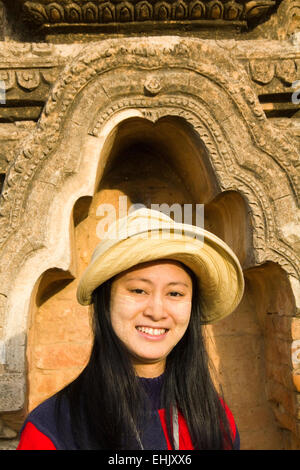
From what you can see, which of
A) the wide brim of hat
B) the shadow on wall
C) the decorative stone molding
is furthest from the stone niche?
the wide brim of hat

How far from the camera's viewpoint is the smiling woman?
1517mm

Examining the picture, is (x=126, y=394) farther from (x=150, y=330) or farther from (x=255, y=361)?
(x=255, y=361)

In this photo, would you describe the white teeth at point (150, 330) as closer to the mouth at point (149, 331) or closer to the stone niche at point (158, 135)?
the mouth at point (149, 331)

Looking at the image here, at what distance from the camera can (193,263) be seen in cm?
Answer: 169

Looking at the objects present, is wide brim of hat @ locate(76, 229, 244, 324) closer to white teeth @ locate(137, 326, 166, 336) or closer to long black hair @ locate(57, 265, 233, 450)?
long black hair @ locate(57, 265, 233, 450)

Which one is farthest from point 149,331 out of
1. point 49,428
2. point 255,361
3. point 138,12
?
point 138,12

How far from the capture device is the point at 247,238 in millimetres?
2943

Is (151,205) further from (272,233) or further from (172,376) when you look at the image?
(172,376)

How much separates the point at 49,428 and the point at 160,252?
0.67 m

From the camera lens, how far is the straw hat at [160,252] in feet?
5.06

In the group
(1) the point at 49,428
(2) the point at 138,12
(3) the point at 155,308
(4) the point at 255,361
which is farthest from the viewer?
(4) the point at 255,361
